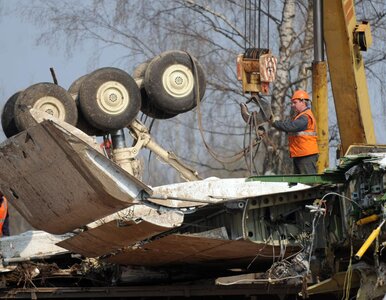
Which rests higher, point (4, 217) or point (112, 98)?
point (112, 98)

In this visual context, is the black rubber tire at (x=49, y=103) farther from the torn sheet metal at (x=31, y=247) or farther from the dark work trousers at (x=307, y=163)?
the dark work trousers at (x=307, y=163)

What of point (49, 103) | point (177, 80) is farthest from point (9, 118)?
point (177, 80)

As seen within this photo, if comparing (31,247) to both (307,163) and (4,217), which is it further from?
(307,163)

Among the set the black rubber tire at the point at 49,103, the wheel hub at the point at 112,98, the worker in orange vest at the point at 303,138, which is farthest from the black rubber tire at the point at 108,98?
the worker in orange vest at the point at 303,138

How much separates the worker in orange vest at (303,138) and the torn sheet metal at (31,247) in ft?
10.6

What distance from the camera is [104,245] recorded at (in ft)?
34.3

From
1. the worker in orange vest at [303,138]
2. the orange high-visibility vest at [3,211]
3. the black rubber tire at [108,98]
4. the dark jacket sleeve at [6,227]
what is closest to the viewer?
the worker in orange vest at [303,138]

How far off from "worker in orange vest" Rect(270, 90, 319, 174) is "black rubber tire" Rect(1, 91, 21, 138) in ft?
11.7

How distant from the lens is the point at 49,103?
41.4ft

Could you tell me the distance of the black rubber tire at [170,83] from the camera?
43.3ft

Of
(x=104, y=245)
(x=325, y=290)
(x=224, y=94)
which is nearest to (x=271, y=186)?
(x=325, y=290)

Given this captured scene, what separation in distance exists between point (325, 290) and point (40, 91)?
495 centimetres

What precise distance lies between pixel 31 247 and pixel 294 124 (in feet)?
12.3

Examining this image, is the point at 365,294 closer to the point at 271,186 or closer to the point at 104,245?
the point at 271,186
